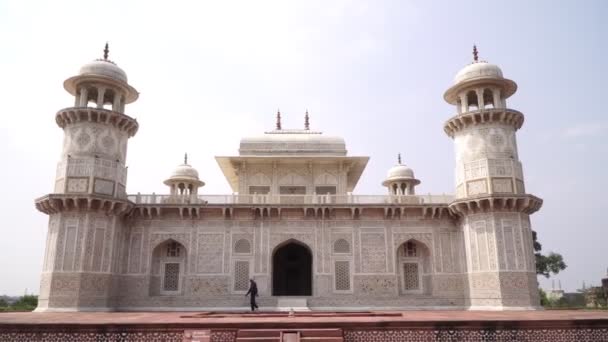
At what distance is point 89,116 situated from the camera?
1731cm

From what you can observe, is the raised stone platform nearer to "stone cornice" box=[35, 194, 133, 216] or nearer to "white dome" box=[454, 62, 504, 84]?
"stone cornice" box=[35, 194, 133, 216]

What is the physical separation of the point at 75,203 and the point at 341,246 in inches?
391

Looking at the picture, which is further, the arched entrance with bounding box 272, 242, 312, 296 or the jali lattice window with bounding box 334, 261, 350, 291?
the arched entrance with bounding box 272, 242, 312, 296

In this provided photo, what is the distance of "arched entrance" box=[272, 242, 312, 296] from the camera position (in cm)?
2108

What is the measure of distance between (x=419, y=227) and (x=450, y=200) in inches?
64.5

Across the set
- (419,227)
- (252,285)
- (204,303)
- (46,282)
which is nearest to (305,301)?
(252,285)

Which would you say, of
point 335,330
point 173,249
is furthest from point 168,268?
point 335,330

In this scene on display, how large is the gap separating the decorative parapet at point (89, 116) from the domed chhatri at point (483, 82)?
42.7ft

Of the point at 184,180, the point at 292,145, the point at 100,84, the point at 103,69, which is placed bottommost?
the point at 184,180

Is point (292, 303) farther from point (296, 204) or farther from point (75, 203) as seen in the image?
point (75, 203)

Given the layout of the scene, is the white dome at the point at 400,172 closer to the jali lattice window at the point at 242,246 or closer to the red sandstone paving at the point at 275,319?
→ the jali lattice window at the point at 242,246

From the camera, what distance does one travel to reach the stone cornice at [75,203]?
16.2 metres

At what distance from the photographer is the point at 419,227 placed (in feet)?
61.3

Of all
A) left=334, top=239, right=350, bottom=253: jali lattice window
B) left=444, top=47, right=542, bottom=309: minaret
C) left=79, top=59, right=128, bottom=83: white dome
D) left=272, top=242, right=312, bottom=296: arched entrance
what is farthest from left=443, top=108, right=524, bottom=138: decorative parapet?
left=79, top=59, right=128, bottom=83: white dome
